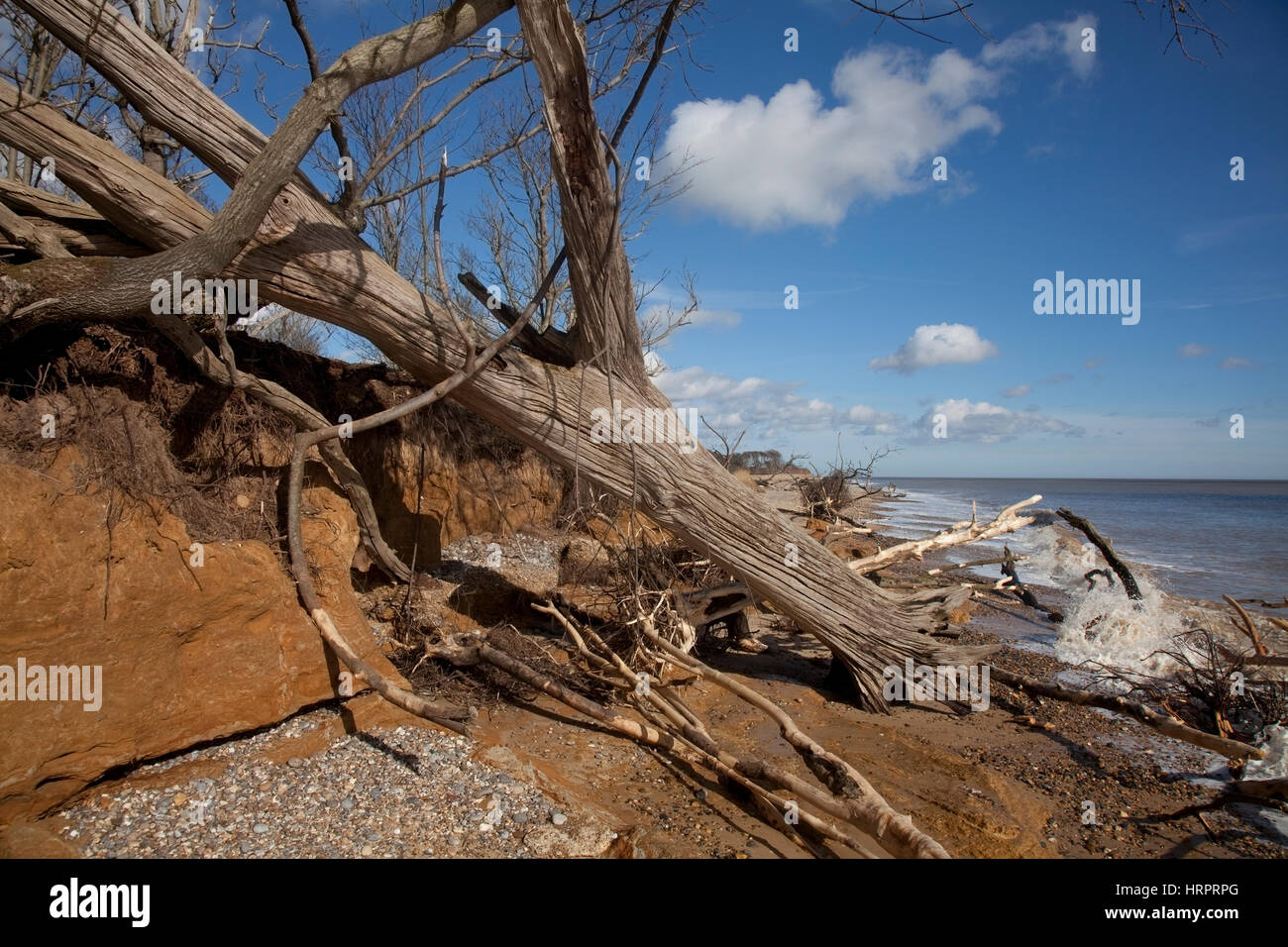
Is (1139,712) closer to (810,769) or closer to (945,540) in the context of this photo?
(810,769)

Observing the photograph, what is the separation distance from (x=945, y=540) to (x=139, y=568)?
844 cm

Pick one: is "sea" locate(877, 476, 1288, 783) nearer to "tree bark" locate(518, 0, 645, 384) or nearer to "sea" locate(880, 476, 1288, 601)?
"sea" locate(880, 476, 1288, 601)

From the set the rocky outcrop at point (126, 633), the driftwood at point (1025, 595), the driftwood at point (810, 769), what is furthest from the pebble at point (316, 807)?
the driftwood at point (1025, 595)

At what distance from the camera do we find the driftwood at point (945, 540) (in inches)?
318

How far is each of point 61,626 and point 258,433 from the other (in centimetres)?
211

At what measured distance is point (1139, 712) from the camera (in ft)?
17.3

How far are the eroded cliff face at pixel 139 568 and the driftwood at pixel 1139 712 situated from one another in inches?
222

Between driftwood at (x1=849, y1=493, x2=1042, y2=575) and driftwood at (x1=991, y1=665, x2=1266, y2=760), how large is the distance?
6.13 feet

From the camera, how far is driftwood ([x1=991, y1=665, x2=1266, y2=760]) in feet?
15.1

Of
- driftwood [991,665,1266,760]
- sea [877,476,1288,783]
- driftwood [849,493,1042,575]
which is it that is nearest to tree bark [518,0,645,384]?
driftwood [849,493,1042,575]

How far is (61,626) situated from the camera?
11.3 feet

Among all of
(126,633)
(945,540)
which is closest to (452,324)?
(126,633)

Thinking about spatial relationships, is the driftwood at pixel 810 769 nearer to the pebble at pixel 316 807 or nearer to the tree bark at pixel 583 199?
the pebble at pixel 316 807

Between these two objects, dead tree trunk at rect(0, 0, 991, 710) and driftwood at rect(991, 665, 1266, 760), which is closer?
dead tree trunk at rect(0, 0, 991, 710)
